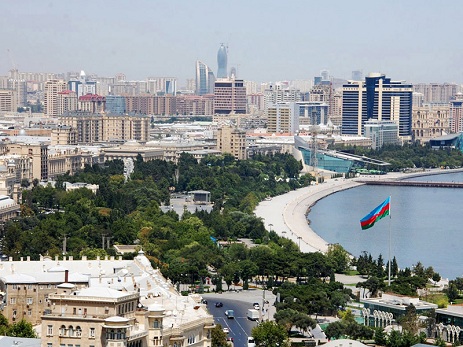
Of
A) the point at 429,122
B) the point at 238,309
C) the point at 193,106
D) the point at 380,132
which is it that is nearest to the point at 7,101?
the point at 193,106

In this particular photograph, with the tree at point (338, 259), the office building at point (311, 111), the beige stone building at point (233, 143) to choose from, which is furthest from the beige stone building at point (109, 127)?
the tree at point (338, 259)

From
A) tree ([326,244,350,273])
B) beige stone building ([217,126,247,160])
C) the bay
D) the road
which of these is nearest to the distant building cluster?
beige stone building ([217,126,247,160])

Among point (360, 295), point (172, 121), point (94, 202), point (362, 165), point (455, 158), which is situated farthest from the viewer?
point (172, 121)

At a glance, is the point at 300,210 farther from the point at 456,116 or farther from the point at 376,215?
the point at 456,116

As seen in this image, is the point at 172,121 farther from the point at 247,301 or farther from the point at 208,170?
the point at 247,301

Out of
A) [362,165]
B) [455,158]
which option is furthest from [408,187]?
[455,158]

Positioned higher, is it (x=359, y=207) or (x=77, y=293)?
(x=77, y=293)
